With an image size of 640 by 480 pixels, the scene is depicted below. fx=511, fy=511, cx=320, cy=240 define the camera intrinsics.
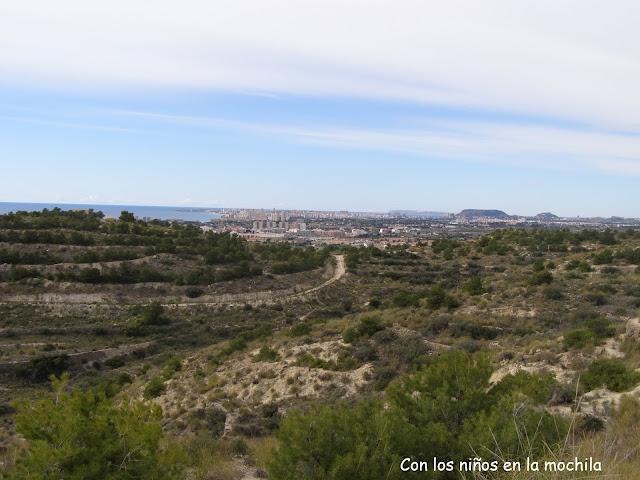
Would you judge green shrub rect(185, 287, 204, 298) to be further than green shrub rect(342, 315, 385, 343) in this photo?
Yes

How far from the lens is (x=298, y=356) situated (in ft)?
63.1

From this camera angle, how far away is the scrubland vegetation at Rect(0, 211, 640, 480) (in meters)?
5.79

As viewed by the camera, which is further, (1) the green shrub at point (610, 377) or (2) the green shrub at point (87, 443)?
(1) the green shrub at point (610, 377)

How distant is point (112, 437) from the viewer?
5.48 meters

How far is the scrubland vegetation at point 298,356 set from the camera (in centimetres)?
579

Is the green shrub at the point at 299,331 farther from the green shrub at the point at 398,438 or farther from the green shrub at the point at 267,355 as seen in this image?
the green shrub at the point at 398,438

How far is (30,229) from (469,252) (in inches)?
1737

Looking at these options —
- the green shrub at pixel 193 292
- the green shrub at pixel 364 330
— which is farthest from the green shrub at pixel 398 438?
the green shrub at pixel 193 292

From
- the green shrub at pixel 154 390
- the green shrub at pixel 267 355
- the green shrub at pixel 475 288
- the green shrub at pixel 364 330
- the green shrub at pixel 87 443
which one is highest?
the green shrub at pixel 87 443

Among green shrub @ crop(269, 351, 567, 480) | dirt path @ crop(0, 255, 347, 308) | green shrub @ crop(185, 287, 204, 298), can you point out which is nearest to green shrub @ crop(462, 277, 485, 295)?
green shrub @ crop(269, 351, 567, 480)

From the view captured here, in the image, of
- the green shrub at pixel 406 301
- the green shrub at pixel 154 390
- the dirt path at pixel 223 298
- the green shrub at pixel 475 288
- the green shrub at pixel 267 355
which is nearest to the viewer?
the green shrub at pixel 154 390

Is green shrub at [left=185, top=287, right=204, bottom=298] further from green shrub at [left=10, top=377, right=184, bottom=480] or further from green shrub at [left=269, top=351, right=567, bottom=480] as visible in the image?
green shrub at [left=10, top=377, right=184, bottom=480]

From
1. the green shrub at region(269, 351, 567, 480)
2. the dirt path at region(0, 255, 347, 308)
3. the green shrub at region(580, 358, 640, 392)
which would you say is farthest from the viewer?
the dirt path at region(0, 255, 347, 308)

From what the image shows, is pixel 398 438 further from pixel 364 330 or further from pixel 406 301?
pixel 406 301
